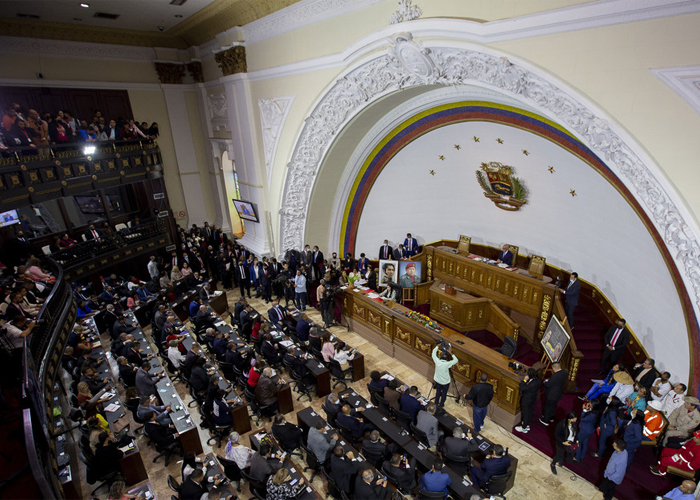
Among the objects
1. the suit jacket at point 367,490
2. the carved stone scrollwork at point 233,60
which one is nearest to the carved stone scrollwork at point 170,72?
the carved stone scrollwork at point 233,60

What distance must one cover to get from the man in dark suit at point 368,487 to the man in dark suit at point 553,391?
3321 mm

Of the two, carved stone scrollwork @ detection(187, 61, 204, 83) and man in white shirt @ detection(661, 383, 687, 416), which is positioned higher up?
carved stone scrollwork @ detection(187, 61, 204, 83)

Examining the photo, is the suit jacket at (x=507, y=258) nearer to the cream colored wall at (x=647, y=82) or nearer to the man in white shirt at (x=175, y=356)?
the cream colored wall at (x=647, y=82)

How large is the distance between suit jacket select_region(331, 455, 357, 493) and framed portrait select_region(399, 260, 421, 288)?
245 inches

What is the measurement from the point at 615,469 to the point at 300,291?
7855mm

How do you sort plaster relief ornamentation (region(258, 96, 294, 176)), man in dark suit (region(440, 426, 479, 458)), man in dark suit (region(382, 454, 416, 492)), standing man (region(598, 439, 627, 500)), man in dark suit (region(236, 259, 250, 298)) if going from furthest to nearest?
man in dark suit (region(236, 259, 250, 298))
plaster relief ornamentation (region(258, 96, 294, 176))
man in dark suit (region(440, 426, 479, 458))
man in dark suit (region(382, 454, 416, 492))
standing man (region(598, 439, 627, 500))

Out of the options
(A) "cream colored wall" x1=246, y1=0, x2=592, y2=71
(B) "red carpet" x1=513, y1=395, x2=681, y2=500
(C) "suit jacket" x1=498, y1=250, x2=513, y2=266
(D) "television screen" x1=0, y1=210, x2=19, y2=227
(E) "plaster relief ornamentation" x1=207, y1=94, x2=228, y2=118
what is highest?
(A) "cream colored wall" x1=246, y1=0, x2=592, y2=71

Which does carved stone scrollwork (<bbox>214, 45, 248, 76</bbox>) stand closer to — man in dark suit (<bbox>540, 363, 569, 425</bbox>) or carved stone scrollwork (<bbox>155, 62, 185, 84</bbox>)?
carved stone scrollwork (<bbox>155, 62, 185, 84</bbox>)

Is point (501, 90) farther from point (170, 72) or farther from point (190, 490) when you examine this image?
point (170, 72)

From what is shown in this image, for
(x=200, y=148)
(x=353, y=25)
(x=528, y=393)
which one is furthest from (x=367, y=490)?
(x=200, y=148)

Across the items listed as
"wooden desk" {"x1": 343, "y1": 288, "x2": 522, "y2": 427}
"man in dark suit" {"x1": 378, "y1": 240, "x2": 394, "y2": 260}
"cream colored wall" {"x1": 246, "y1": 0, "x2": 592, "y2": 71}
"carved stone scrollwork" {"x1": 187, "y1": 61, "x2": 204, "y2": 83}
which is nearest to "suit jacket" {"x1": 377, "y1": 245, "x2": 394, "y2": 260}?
"man in dark suit" {"x1": 378, "y1": 240, "x2": 394, "y2": 260}

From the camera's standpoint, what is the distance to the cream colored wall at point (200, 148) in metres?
15.7

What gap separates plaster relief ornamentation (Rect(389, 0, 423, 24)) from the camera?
25.1ft

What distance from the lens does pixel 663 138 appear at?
16.7 ft
